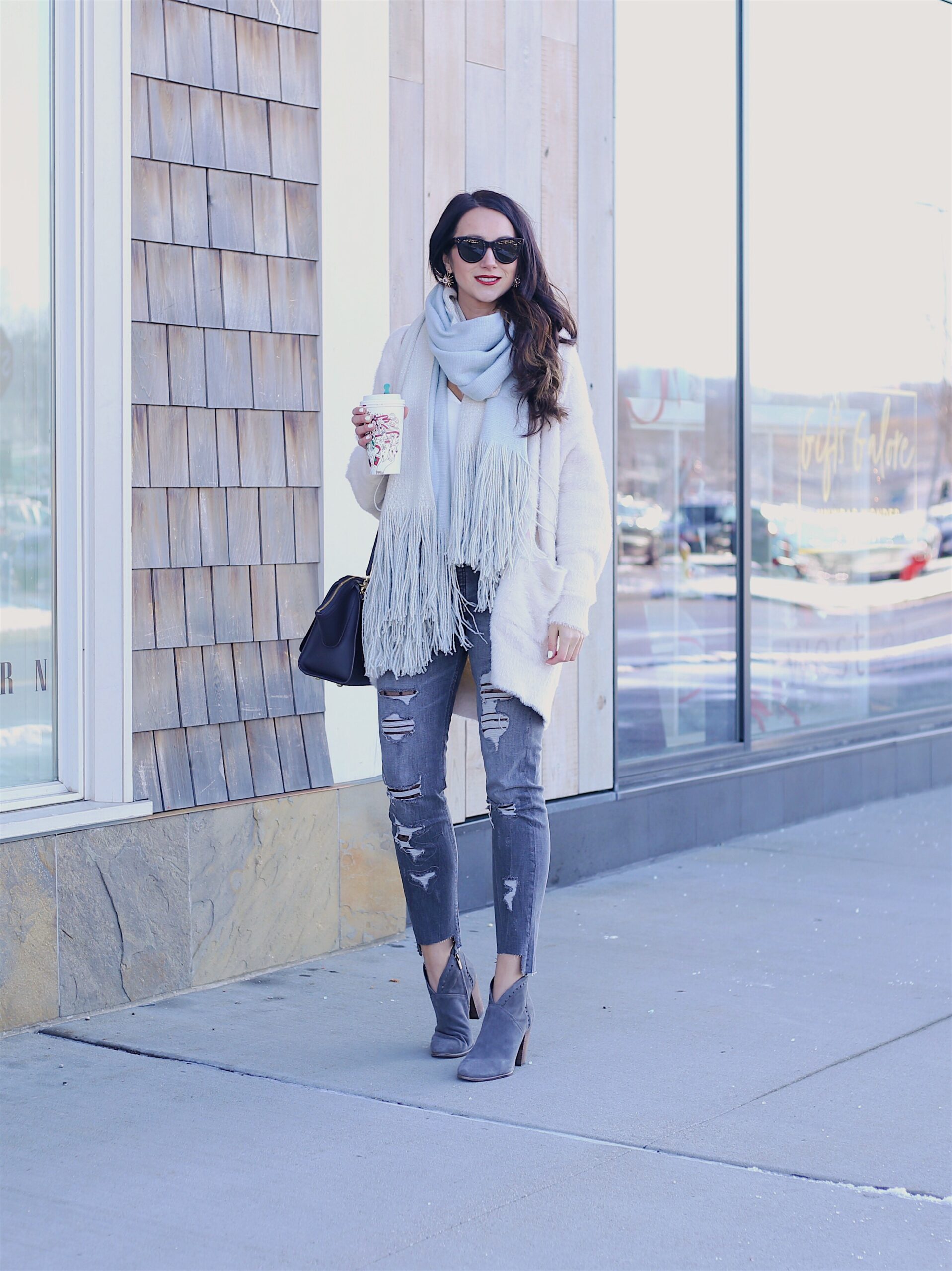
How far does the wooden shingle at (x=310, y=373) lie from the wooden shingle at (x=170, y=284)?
0.39 meters

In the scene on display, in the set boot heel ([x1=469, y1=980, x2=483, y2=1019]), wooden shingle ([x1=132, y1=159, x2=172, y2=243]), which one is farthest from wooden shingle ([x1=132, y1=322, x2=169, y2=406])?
boot heel ([x1=469, y1=980, x2=483, y2=1019])

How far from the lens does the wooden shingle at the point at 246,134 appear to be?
14.0 ft

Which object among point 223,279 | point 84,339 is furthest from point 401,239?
point 84,339

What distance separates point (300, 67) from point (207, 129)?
15.6 inches

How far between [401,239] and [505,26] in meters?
0.95

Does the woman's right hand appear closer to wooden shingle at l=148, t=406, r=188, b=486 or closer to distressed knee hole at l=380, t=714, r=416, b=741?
distressed knee hole at l=380, t=714, r=416, b=741

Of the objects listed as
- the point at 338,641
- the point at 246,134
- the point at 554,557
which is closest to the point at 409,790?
the point at 338,641

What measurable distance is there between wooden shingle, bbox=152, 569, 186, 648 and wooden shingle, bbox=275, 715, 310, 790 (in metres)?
0.44

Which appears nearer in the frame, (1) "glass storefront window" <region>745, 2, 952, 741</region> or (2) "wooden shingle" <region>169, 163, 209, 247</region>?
(2) "wooden shingle" <region>169, 163, 209, 247</region>

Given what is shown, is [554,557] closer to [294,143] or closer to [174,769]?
[174,769]

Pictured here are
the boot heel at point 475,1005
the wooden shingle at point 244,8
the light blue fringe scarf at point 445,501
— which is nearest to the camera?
the light blue fringe scarf at point 445,501

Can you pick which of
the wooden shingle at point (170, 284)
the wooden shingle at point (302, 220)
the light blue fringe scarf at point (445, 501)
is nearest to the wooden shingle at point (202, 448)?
Result: the wooden shingle at point (170, 284)

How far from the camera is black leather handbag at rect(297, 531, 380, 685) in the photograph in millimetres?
3633

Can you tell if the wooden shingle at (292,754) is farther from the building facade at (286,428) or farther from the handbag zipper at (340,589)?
the handbag zipper at (340,589)
